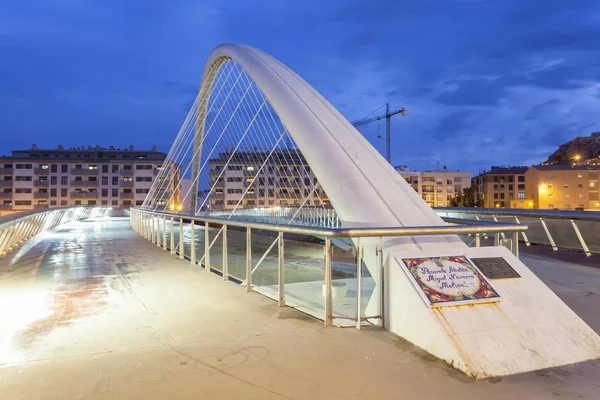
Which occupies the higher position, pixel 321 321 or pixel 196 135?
pixel 196 135

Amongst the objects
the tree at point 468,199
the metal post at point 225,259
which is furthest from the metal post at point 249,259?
the tree at point 468,199

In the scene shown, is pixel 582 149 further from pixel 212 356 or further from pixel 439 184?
pixel 212 356

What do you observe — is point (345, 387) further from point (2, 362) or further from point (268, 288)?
point (268, 288)

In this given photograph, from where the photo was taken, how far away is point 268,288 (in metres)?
6.31

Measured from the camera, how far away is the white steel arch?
19.6ft

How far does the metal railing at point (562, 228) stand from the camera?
11.7m

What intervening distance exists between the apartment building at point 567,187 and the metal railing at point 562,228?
75.2 m

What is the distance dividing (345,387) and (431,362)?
873 mm

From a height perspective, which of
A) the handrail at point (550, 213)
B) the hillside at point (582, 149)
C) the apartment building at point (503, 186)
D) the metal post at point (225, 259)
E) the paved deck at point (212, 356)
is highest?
the hillside at point (582, 149)

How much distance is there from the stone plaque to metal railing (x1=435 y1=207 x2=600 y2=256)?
24.9 ft

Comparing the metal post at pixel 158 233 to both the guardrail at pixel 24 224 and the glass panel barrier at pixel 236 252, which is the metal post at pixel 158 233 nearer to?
the guardrail at pixel 24 224

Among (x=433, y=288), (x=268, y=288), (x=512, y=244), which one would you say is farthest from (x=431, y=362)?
(x=268, y=288)

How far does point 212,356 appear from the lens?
378 cm

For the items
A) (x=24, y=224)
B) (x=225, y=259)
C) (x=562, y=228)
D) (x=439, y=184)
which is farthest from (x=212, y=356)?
(x=439, y=184)
